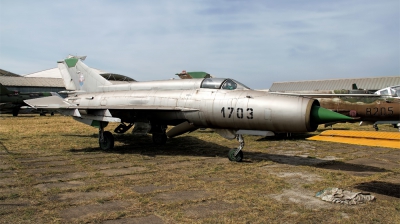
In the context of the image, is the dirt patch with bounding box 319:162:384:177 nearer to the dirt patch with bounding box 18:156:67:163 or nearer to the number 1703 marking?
the number 1703 marking

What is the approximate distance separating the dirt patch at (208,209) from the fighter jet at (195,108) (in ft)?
10.8

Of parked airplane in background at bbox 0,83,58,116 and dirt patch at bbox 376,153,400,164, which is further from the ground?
parked airplane in background at bbox 0,83,58,116

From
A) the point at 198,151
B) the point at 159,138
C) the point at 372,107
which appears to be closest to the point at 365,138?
the point at 198,151

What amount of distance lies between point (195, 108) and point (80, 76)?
702cm

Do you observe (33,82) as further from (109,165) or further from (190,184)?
(190,184)

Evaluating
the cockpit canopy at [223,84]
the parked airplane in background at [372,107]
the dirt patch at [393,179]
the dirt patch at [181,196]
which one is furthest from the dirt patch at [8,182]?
the parked airplane in background at [372,107]

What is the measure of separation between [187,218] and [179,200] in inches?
35.6

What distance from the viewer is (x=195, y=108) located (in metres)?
9.55

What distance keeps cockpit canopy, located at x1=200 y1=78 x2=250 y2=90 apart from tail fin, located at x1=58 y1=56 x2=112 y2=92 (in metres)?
5.26

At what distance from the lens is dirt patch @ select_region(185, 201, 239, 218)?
15.9 feet

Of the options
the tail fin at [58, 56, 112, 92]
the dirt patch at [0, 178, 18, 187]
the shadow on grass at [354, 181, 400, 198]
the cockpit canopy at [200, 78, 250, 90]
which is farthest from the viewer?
the tail fin at [58, 56, 112, 92]

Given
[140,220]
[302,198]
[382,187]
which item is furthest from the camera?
[382,187]

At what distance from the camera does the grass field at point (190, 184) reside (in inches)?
190

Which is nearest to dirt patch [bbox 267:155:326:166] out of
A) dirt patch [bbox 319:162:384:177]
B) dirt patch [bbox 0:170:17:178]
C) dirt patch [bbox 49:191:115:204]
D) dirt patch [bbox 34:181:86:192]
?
dirt patch [bbox 319:162:384:177]
